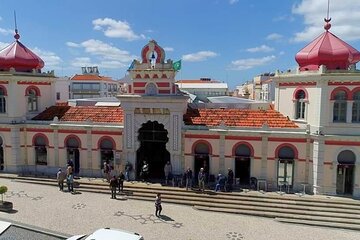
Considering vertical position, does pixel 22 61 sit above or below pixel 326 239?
above

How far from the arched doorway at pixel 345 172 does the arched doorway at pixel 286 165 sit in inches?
113

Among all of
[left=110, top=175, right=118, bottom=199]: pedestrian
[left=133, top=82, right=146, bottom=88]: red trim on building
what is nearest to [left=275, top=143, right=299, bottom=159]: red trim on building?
[left=133, top=82, right=146, bottom=88]: red trim on building

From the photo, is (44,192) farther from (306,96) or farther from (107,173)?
(306,96)

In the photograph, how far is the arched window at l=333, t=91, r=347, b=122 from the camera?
20.1 meters

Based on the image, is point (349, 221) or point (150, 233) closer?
point (150, 233)

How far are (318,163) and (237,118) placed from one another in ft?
21.1

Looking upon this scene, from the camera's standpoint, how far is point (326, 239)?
15945 mm

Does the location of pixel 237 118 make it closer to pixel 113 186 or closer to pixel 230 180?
pixel 230 180

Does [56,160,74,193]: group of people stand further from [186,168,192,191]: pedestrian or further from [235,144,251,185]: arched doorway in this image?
[235,144,251,185]: arched doorway

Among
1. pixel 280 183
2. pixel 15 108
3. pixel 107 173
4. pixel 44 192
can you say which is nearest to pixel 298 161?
pixel 280 183

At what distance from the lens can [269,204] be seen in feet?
64.6

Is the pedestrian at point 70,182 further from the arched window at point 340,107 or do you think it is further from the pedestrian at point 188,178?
the arched window at point 340,107

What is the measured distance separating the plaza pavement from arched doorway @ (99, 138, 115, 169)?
3.91 m

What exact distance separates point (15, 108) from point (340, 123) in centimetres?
2493
